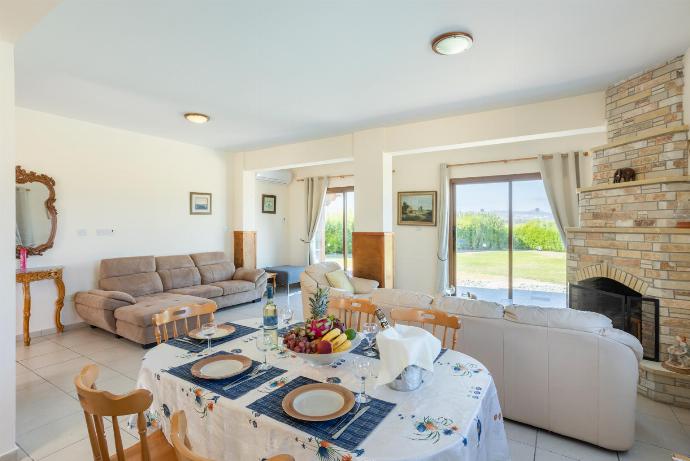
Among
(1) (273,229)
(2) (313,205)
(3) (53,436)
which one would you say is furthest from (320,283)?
(1) (273,229)

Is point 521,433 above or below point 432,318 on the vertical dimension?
below

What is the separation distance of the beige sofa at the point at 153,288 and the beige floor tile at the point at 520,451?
12.2 feet

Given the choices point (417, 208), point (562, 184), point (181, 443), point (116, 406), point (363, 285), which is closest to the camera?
point (181, 443)

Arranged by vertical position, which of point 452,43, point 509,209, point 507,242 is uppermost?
point 452,43

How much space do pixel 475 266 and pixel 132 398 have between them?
19.5 ft

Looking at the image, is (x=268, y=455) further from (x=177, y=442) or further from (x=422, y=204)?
(x=422, y=204)

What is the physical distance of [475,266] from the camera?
20.5 feet

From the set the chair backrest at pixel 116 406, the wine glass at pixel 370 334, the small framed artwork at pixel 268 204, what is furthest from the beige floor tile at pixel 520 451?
the small framed artwork at pixel 268 204

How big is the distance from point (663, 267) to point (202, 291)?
5.44 m

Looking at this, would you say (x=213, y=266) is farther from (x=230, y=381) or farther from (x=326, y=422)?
(x=326, y=422)

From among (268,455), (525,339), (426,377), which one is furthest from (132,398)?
(525,339)

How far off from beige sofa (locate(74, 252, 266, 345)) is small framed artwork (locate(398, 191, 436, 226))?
9.58 ft

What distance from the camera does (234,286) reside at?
576 cm

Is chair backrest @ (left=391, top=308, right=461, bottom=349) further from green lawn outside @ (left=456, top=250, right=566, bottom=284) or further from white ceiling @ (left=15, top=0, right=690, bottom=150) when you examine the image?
green lawn outside @ (left=456, top=250, right=566, bottom=284)
